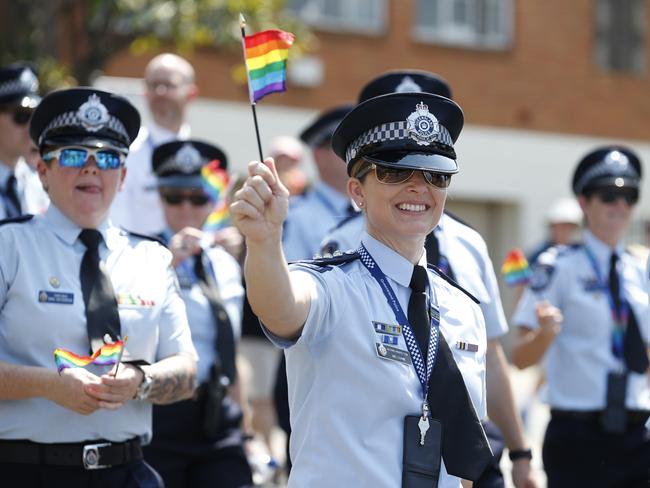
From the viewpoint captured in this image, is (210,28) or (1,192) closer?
(1,192)

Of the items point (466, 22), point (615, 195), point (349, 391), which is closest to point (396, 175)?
point (349, 391)

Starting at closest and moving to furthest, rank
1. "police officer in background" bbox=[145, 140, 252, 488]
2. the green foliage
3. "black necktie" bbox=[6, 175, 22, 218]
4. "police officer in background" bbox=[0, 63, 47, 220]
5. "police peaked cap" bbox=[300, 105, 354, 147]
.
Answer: "police officer in background" bbox=[145, 140, 252, 488], "black necktie" bbox=[6, 175, 22, 218], "police officer in background" bbox=[0, 63, 47, 220], "police peaked cap" bbox=[300, 105, 354, 147], the green foliage

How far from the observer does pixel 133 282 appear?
4949 mm

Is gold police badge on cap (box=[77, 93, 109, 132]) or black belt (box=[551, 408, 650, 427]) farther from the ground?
gold police badge on cap (box=[77, 93, 109, 132])

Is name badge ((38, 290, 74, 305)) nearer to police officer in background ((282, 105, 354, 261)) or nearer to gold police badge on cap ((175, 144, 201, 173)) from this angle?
gold police badge on cap ((175, 144, 201, 173))

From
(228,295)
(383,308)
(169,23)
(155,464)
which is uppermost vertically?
(169,23)

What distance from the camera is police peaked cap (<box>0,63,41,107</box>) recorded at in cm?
655

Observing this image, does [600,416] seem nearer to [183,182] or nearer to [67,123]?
[183,182]

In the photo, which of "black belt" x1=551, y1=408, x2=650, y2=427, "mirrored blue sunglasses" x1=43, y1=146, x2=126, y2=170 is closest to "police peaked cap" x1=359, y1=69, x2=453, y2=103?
"mirrored blue sunglasses" x1=43, y1=146, x2=126, y2=170

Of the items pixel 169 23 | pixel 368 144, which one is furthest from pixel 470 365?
pixel 169 23

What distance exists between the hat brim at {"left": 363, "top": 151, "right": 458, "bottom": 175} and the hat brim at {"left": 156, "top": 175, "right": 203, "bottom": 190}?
2660 millimetres

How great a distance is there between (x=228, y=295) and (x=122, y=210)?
1.29 meters

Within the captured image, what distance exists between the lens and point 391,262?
402cm

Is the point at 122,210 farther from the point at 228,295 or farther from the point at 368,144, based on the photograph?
the point at 368,144
